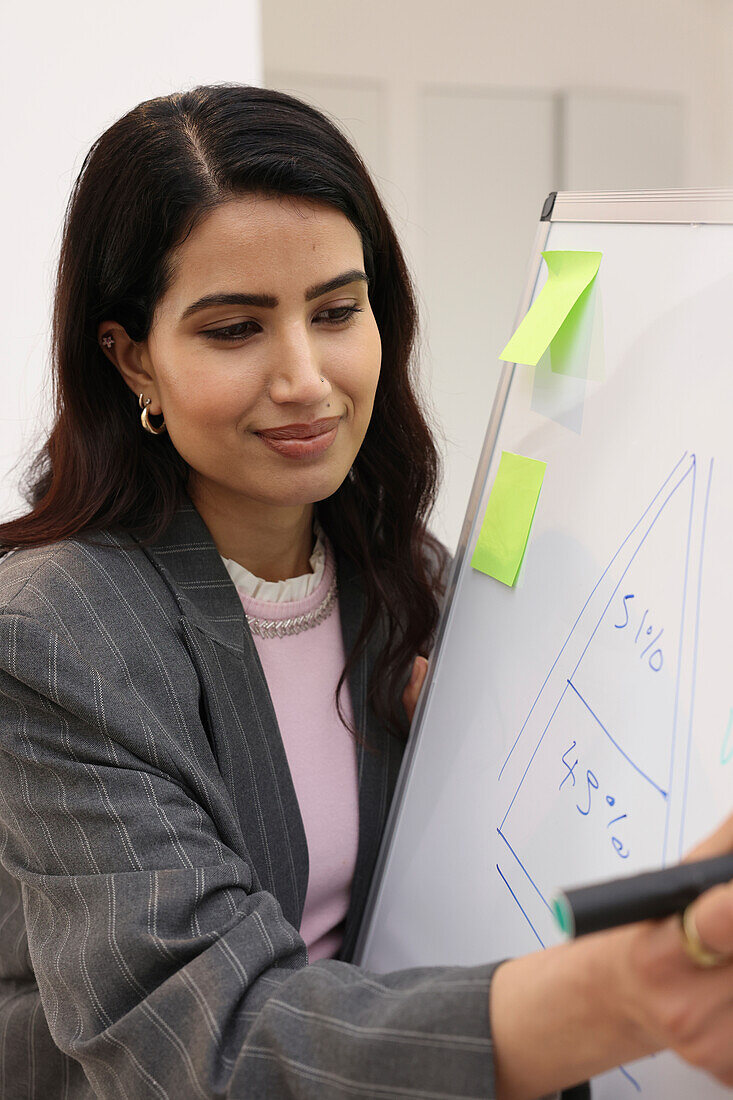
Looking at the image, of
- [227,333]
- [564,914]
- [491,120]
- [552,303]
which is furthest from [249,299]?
[491,120]

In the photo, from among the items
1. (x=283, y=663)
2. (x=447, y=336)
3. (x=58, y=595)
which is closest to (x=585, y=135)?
(x=447, y=336)

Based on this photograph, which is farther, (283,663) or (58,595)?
(283,663)

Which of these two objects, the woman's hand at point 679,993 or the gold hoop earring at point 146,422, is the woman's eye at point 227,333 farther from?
the woman's hand at point 679,993

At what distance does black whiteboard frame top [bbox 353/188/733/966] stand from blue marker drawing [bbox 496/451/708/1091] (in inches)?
7.8

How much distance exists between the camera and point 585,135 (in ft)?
10.3

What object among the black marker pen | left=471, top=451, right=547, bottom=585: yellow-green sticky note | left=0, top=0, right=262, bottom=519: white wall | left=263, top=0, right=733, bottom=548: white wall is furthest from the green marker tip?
left=263, top=0, right=733, bottom=548: white wall

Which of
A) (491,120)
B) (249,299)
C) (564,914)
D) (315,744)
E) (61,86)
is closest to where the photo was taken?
(564,914)

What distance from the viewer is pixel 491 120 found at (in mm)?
3061

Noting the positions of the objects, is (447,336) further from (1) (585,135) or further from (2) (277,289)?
(2) (277,289)

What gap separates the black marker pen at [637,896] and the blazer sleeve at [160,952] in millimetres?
177

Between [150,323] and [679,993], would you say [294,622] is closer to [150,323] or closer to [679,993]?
[150,323]

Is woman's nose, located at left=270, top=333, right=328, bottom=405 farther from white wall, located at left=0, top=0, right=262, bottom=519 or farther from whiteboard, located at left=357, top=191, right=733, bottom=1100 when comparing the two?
white wall, located at left=0, top=0, right=262, bottom=519

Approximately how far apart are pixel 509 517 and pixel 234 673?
310mm

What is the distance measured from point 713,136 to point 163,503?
8.98 feet
